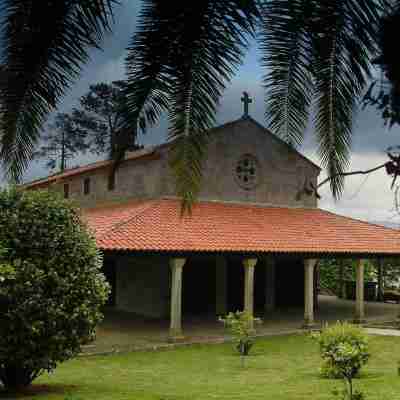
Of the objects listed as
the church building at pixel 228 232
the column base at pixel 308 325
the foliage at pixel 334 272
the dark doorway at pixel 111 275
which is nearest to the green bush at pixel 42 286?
the church building at pixel 228 232

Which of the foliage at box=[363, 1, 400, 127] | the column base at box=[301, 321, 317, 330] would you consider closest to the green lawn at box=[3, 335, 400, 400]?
the column base at box=[301, 321, 317, 330]

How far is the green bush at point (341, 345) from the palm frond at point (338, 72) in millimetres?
8027

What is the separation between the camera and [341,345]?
11.6 meters

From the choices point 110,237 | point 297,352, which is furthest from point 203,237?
point 297,352

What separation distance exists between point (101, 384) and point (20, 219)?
3.39 meters

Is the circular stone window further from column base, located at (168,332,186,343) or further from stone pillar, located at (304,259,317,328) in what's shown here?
column base, located at (168,332,186,343)

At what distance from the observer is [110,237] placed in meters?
18.0

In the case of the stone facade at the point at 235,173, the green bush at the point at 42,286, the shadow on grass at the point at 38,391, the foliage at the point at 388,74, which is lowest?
the shadow on grass at the point at 38,391

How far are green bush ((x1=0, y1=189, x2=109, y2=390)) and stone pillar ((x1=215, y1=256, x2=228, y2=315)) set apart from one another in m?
11.7

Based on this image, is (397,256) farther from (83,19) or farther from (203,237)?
(83,19)

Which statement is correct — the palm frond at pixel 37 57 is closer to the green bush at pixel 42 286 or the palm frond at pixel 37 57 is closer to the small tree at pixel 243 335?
the green bush at pixel 42 286

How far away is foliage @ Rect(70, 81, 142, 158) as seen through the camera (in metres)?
3.91

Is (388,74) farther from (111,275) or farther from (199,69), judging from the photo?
(111,275)

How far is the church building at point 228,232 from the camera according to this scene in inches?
776
